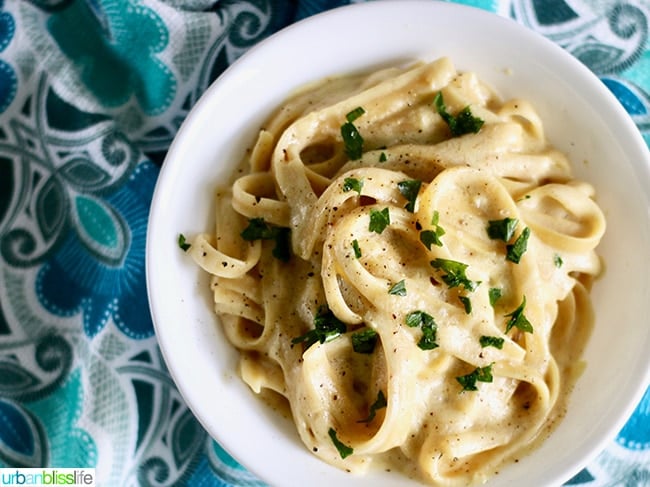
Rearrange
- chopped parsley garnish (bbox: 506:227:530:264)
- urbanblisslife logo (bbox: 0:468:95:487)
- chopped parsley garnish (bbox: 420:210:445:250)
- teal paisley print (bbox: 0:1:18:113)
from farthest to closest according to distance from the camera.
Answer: teal paisley print (bbox: 0:1:18:113) < urbanblisslife logo (bbox: 0:468:95:487) < chopped parsley garnish (bbox: 506:227:530:264) < chopped parsley garnish (bbox: 420:210:445:250)

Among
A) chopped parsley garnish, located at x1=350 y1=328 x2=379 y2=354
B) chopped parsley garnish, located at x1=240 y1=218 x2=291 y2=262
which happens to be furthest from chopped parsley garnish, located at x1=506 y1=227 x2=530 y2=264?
chopped parsley garnish, located at x1=240 y1=218 x2=291 y2=262

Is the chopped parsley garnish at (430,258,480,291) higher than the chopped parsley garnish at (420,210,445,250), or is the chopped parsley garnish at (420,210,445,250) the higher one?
the chopped parsley garnish at (420,210,445,250)

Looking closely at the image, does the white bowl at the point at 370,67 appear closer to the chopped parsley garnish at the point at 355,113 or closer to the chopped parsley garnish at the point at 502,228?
the chopped parsley garnish at the point at 355,113

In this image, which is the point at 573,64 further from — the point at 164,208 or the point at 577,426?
the point at 164,208

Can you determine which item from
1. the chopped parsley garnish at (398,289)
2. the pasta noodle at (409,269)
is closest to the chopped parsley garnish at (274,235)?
the pasta noodle at (409,269)

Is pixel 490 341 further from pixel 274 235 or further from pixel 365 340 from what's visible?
pixel 274 235

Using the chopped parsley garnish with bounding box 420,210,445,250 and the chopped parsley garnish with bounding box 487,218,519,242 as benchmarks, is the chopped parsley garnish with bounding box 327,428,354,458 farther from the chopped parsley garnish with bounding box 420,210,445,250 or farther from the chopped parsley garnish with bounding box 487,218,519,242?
the chopped parsley garnish with bounding box 487,218,519,242
